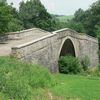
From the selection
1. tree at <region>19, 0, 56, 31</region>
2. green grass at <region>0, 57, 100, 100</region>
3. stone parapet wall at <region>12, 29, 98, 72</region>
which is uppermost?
tree at <region>19, 0, 56, 31</region>

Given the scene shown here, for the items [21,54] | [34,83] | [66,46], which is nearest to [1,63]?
[34,83]

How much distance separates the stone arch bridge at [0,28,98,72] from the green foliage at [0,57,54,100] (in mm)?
3051

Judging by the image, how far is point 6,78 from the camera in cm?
1173

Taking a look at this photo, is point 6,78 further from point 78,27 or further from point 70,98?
point 78,27

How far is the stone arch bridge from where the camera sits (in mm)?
19962

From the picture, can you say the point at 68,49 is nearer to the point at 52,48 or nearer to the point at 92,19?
the point at 52,48

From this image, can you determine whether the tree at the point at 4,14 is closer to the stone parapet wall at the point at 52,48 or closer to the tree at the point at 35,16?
the stone parapet wall at the point at 52,48

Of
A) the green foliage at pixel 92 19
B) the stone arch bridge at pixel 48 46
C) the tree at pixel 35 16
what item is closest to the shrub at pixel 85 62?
the stone arch bridge at pixel 48 46

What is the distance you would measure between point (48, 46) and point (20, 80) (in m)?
12.1

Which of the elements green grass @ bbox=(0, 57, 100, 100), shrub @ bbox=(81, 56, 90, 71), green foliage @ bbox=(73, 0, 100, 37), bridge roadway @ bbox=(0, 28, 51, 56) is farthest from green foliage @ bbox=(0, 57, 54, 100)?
green foliage @ bbox=(73, 0, 100, 37)

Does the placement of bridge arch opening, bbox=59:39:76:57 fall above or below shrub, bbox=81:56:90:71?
above

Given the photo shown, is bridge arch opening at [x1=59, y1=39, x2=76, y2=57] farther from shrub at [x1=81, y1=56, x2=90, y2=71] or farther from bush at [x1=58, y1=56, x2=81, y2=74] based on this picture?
bush at [x1=58, y1=56, x2=81, y2=74]

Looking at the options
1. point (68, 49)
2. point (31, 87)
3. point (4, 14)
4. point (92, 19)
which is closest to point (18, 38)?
point (4, 14)

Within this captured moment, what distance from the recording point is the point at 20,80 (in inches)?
489
